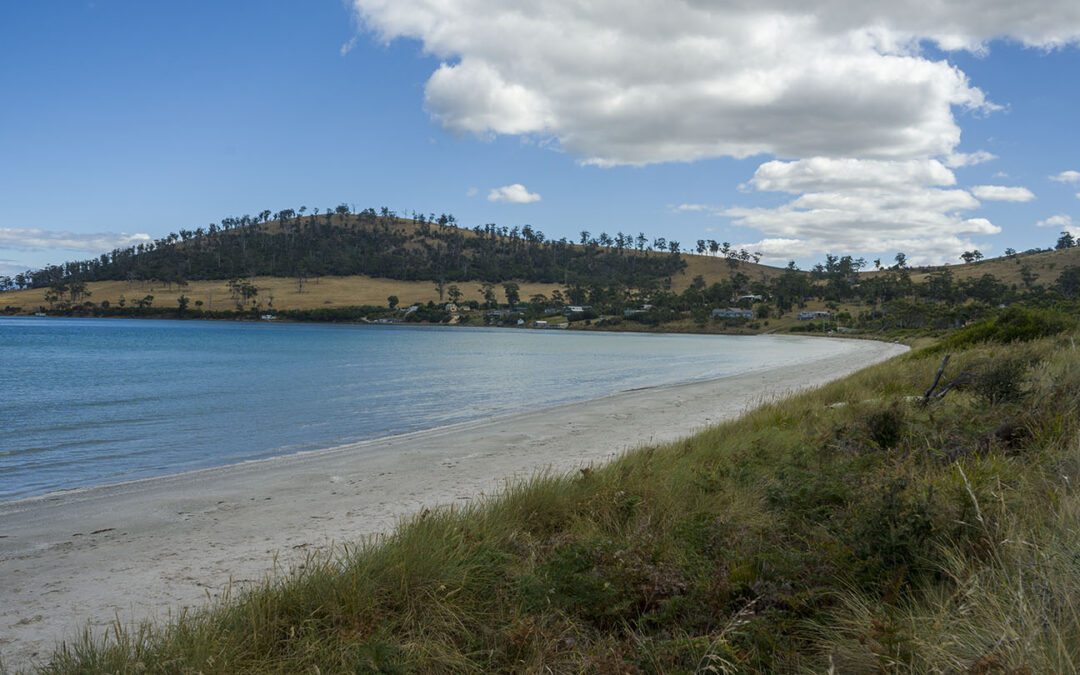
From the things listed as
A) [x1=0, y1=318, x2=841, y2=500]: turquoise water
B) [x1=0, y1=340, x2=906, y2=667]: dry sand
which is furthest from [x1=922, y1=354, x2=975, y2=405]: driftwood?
[x1=0, y1=318, x2=841, y2=500]: turquoise water

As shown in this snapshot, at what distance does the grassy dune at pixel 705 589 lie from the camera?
11.3ft

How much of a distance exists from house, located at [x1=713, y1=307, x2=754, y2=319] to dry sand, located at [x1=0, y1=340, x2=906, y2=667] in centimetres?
14371

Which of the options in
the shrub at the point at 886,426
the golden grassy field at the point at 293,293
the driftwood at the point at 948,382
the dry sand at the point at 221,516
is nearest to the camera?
the dry sand at the point at 221,516

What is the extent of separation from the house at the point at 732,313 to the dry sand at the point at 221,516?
471 feet

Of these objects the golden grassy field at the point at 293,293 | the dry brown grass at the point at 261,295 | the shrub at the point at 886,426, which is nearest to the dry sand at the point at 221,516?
the shrub at the point at 886,426

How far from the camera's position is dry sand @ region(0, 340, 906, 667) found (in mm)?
6168

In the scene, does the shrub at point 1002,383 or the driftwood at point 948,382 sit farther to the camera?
the driftwood at point 948,382

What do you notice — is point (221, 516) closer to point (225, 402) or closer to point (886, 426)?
point (886, 426)

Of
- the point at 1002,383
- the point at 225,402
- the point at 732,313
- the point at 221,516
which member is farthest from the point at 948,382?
the point at 732,313

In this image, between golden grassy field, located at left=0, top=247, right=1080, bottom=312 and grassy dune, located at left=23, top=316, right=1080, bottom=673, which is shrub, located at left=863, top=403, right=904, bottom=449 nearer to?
grassy dune, located at left=23, top=316, right=1080, bottom=673

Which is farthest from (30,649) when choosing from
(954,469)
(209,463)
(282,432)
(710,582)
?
(282,432)

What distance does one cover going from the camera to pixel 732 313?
519ft

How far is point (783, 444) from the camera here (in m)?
9.60

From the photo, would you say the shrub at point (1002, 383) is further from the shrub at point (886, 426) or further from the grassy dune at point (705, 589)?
the grassy dune at point (705, 589)
